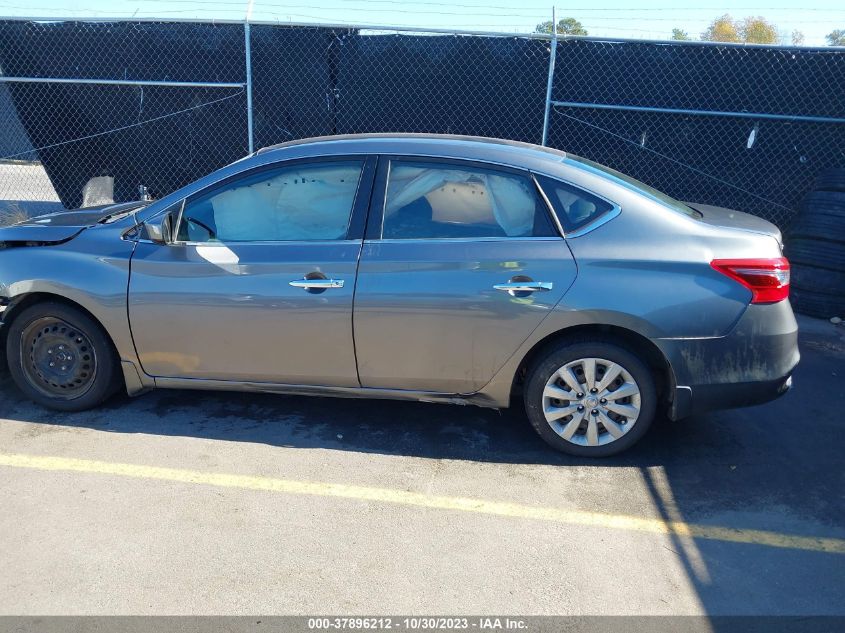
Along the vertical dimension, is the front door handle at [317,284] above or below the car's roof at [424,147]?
below

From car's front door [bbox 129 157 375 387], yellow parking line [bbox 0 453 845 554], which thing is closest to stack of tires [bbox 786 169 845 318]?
yellow parking line [bbox 0 453 845 554]

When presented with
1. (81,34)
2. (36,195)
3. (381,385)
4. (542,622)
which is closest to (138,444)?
(381,385)

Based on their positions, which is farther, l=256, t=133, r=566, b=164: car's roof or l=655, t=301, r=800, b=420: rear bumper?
l=256, t=133, r=566, b=164: car's roof

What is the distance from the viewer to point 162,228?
13.5ft

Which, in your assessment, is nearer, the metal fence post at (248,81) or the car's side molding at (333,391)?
the car's side molding at (333,391)

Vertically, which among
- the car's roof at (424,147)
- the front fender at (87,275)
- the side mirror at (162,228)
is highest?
the car's roof at (424,147)

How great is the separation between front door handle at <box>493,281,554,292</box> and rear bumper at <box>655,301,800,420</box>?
664 millimetres

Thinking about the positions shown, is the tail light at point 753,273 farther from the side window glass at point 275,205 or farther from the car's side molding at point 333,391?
Result: the side window glass at point 275,205

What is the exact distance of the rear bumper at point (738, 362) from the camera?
149 inches

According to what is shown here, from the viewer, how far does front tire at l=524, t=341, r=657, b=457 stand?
12.8ft

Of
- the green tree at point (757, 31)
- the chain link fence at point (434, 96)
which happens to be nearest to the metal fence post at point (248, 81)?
the chain link fence at point (434, 96)

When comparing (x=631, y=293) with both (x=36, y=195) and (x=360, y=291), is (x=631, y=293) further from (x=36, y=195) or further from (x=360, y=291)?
(x=36, y=195)

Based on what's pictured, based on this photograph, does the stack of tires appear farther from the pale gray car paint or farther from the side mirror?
the side mirror

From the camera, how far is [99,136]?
805cm
